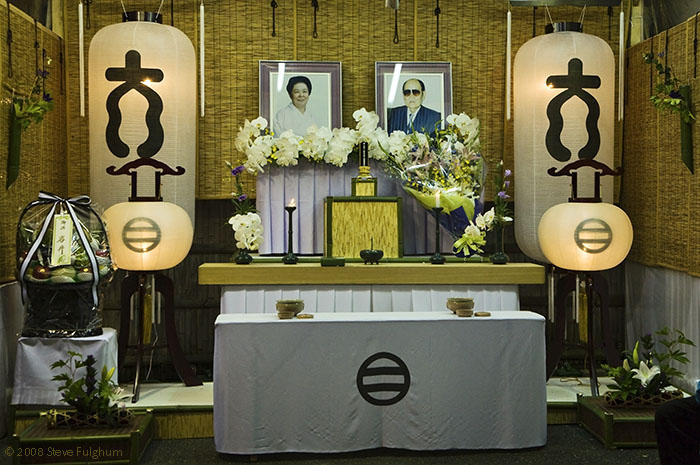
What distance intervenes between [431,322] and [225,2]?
308cm

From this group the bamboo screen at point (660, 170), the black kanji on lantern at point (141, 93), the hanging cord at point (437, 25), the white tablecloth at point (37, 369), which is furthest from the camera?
the hanging cord at point (437, 25)

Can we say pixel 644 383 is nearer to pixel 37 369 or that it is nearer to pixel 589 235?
pixel 589 235

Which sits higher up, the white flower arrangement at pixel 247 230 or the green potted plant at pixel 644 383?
the white flower arrangement at pixel 247 230

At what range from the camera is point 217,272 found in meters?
4.64

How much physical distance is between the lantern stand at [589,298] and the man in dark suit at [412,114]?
100cm

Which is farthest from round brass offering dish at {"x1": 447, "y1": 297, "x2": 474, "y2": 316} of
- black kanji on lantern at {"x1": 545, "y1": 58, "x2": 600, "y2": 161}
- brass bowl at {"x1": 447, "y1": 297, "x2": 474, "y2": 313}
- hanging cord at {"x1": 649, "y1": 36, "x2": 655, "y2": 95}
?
hanging cord at {"x1": 649, "y1": 36, "x2": 655, "y2": 95}

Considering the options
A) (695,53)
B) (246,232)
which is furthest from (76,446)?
(695,53)

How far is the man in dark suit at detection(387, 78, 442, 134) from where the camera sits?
215 inches

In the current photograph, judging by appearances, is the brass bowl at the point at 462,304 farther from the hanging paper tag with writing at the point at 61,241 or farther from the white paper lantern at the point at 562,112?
the hanging paper tag with writing at the point at 61,241

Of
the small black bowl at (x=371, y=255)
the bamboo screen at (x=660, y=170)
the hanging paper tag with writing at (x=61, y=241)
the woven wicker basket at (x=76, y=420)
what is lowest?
the woven wicker basket at (x=76, y=420)

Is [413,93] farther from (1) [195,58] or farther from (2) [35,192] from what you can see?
(2) [35,192]

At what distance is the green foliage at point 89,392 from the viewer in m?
3.86

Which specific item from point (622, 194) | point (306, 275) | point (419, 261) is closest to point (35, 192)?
point (306, 275)

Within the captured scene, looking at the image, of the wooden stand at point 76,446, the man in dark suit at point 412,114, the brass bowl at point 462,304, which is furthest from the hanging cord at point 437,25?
the wooden stand at point 76,446
